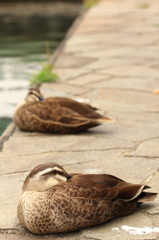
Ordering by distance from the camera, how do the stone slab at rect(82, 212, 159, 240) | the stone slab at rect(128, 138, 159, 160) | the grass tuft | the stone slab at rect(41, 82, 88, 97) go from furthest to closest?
1. the grass tuft
2. the stone slab at rect(41, 82, 88, 97)
3. the stone slab at rect(128, 138, 159, 160)
4. the stone slab at rect(82, 212, 159, 240)

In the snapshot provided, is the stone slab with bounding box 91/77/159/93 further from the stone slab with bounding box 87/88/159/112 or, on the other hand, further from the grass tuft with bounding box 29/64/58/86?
the grass tuft with bounding box 29/64/58/86

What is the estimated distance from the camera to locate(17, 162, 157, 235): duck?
4.14 m

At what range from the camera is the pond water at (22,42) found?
9.65m

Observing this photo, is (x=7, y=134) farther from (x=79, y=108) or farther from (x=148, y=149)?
(x=148, y=149)

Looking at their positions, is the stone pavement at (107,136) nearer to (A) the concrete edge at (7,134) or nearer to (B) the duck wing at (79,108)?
(A) the concrete edge at (7,134)

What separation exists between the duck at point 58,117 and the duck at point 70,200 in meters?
2.28

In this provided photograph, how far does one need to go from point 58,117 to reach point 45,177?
2451 mm

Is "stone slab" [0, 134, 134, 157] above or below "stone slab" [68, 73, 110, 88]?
above

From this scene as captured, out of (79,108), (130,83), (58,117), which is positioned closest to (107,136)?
(79,108)

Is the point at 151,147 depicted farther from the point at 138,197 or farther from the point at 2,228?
the point at 2,228

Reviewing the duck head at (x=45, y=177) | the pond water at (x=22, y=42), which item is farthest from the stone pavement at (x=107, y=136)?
the pond water at (x=22, y=42)

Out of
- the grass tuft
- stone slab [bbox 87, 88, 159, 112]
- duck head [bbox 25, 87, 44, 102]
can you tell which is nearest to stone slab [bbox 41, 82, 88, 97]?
the grass tuft

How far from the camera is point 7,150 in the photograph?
6242 mm

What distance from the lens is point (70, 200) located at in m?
4.17
